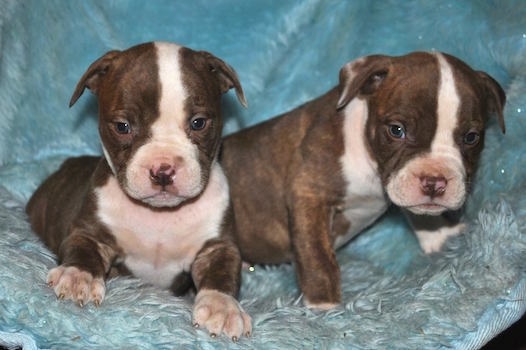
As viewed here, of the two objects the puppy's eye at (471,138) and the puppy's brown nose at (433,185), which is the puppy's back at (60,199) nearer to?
the puppy's brown nose at (433,185)

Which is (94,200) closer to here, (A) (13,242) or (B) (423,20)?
(A) (13,242)

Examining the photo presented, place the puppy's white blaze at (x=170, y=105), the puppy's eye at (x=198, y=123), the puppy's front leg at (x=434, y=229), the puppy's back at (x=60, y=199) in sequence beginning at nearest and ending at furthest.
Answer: the puppy's white blaze at (x=170, y=105) < the puppy's eye at (x=198, y=123) < the puppy's back at (x=60, y=199) < the puppy's front leg at (x=434, y=229)

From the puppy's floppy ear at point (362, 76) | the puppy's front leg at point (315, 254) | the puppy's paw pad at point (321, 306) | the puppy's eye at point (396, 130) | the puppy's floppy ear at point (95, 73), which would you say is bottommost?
the puppy's paw pad at point (321, 306)

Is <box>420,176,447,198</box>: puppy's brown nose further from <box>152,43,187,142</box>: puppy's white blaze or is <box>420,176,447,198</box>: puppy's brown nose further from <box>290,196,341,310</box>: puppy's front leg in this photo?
<box>152,43,187,142</box>: puppy's white blaze

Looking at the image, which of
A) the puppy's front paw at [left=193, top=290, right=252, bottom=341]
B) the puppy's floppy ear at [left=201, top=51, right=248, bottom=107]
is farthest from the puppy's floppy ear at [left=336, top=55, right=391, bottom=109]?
the puppy's front paw at [left=193, top=290, right=252, bottom=341]

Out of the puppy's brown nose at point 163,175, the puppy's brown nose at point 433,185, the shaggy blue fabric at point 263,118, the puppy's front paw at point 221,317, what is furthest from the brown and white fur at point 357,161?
the puppy's brown nose at point 163,175

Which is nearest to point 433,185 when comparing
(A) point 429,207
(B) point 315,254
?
(A) point 429,207

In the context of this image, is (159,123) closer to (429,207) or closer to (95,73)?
(95,73)
